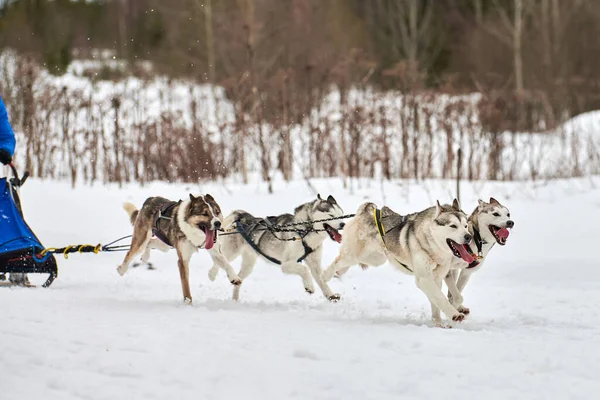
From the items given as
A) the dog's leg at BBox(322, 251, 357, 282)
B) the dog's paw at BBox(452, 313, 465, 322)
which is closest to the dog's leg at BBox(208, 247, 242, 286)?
the dog's leg at BBox(322, 251, 357, 282)

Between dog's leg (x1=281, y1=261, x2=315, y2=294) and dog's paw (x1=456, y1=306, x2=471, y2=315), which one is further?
dog's leg (x1=281, y1=261, x2=315, y2=294)

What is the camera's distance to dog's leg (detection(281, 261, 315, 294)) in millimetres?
5930

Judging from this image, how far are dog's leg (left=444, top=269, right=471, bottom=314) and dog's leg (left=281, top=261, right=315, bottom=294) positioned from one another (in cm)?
113

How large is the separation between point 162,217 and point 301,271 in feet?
4.01

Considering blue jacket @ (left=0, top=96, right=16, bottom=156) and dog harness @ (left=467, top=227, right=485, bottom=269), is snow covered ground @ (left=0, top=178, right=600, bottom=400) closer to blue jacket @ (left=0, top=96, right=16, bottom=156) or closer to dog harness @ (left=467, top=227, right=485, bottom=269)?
dog harness @ (left=467, top=227, right=485, bottom=269)

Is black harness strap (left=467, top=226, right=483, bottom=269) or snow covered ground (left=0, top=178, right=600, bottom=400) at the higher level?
black harness strap (left=467, top=226, right=483, bottom=269)

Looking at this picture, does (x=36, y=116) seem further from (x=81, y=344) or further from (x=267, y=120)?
(x=81, y=344)

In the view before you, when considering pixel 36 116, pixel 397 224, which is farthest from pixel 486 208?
pixel 36 116

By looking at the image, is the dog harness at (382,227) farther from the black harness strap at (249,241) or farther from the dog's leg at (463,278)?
the black harness strap at (249,241)

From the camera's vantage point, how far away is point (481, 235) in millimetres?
5445

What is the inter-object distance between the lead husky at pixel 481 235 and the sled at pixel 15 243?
3.33 metres

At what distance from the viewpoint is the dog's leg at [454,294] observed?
5238mm

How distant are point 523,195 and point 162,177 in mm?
5566

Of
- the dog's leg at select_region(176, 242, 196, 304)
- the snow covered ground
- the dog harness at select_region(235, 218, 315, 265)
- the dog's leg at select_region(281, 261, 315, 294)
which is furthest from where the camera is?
the dog harness at select_region(235, 218, 315, 265)
